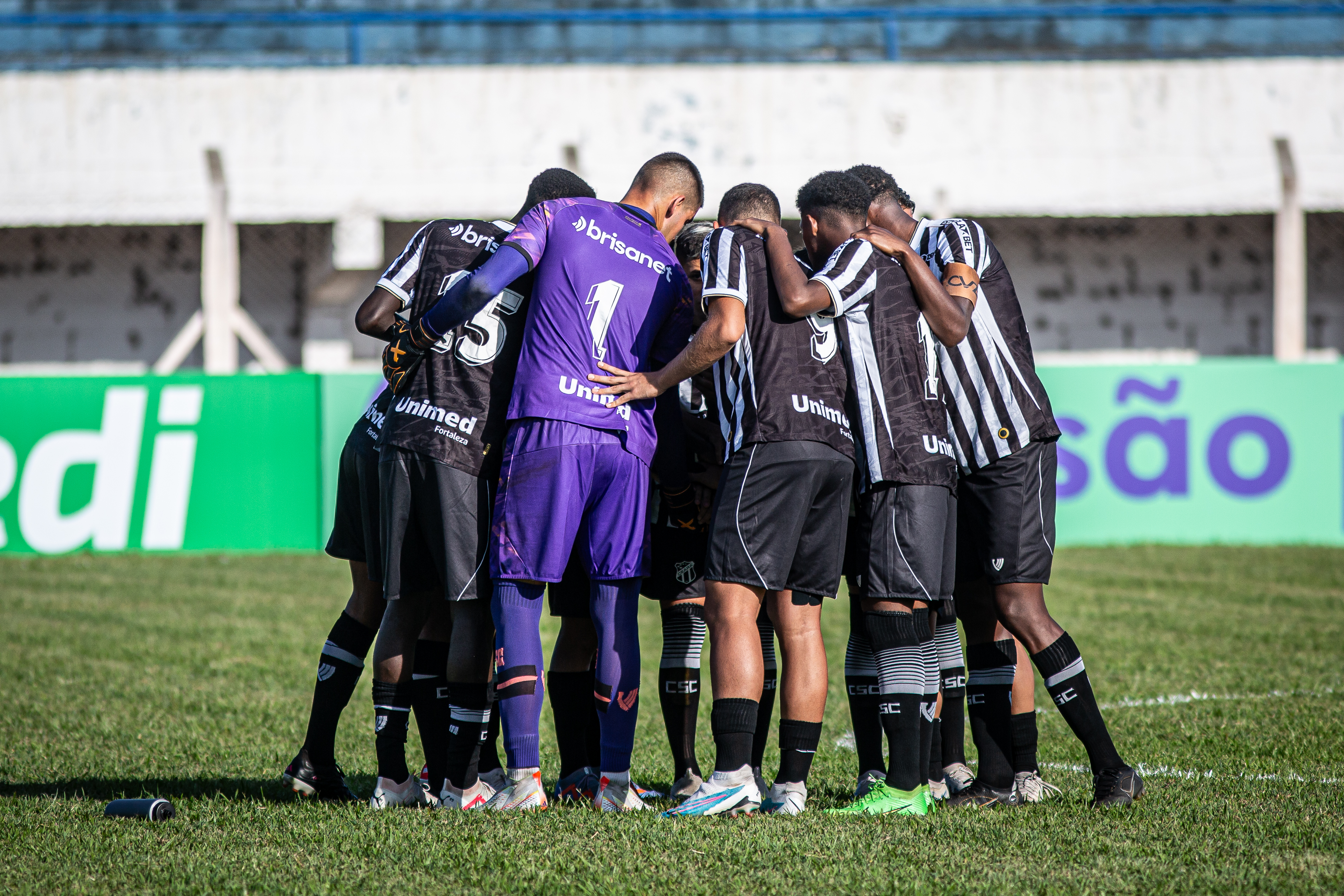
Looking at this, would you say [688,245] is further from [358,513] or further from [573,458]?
[358,513]

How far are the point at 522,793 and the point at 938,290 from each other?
2116 millimetres

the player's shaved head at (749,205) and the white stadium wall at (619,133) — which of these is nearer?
the player's shaved head at (749,205)

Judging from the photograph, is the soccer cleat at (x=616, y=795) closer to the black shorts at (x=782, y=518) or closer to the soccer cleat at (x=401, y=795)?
the soccer cleat at (x=401, y=795)

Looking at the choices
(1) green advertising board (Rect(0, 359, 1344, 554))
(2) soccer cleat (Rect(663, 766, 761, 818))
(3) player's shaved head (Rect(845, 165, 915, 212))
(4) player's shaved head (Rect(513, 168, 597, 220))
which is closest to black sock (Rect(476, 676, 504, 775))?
(2) soccer cleat (Rect(663, 766, 761, 818))

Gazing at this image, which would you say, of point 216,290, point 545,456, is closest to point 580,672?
point 545,456

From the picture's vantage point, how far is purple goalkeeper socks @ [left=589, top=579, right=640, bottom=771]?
4.14 metres

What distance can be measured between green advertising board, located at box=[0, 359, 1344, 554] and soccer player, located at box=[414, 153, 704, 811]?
8.53 m

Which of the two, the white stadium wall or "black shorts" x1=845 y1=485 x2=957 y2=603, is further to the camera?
the white stadium wall

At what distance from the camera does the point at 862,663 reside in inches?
179

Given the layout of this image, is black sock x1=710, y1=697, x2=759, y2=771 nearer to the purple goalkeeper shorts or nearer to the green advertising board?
the purple goalkeeper shorts

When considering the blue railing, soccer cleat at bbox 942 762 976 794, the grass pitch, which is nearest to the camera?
the grass pitch

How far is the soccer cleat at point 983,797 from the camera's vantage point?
14.0 ft

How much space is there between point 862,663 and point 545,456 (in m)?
1.40

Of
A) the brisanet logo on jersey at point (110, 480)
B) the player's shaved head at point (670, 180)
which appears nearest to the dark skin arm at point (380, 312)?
the player's shaved head at point (670, 180)
